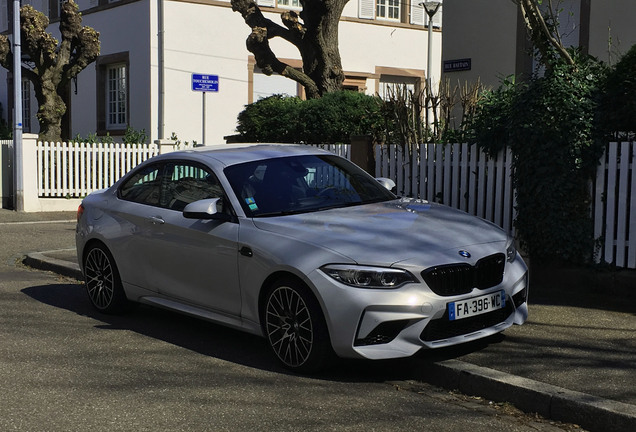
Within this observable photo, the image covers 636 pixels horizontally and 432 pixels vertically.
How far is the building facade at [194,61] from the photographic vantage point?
25016 millimetres

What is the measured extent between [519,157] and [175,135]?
16818mm

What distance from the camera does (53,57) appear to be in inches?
870

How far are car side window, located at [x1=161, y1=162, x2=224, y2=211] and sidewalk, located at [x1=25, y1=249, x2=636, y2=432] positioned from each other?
220 centimetres

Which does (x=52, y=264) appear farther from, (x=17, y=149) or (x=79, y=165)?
(x=79, y=165)

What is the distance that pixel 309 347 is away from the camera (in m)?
6.01

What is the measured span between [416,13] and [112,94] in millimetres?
10393

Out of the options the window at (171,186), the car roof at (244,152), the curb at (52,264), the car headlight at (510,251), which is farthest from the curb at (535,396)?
the curb at (52,264)

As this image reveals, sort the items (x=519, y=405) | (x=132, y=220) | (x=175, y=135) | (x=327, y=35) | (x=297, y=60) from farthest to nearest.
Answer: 1. (x=297, y=60)
2. (x=175, y=135)
3. (x=327, y=35)
4. (x=132, y=220)
5. (x=519, y=405)

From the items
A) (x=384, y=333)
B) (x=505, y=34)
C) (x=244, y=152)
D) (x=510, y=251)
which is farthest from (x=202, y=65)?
(x=384, y=333)

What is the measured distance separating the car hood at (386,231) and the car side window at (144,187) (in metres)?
1.60

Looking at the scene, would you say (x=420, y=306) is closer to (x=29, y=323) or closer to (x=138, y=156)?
(x=29, y=323)

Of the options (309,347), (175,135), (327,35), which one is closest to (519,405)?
(309,347)

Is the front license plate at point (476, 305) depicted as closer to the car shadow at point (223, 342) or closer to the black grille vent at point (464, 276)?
the black grille vent at point (464, 276)

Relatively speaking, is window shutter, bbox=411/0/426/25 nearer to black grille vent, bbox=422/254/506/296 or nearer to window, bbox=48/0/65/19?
window, bbox=48/0/65/19
